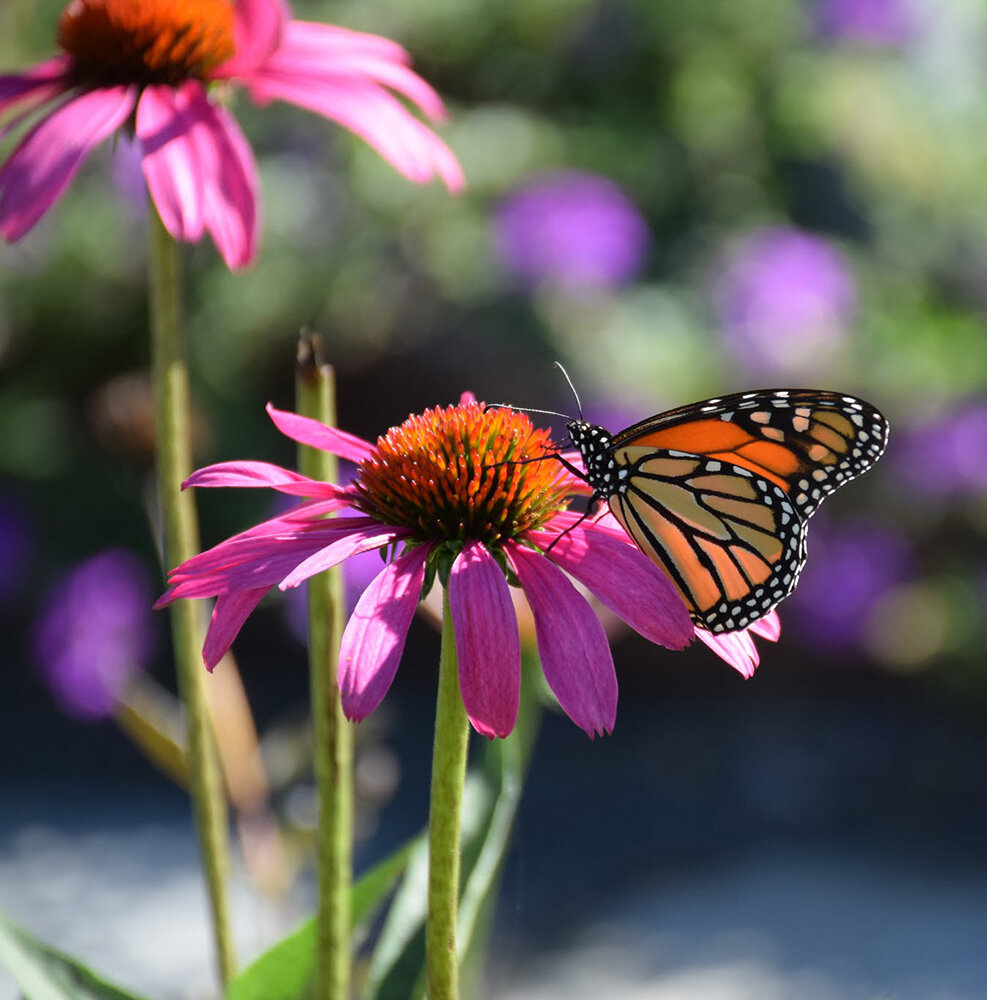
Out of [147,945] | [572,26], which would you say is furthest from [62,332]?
[572,26]

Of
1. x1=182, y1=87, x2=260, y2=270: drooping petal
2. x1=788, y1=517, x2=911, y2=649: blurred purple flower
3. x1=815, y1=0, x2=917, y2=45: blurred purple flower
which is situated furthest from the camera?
x1=815, y1=0, x2=917, y2=45: blurred purple flower

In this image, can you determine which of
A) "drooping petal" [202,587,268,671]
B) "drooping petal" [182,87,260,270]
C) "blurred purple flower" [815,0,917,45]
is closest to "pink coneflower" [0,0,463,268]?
"drooping petal" [182,87,260,270]

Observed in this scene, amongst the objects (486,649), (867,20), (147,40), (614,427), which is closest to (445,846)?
(486,649)

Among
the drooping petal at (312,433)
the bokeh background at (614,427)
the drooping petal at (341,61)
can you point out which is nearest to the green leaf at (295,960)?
the drooping petal at (312,433)

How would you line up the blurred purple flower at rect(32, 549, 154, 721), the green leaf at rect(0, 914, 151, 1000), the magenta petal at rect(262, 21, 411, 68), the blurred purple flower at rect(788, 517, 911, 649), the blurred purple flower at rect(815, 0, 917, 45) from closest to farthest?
the green leaf at rect(0, 914, 151, 1000) → the magenta petal at rect(262, 21, 411, 68) → the blurred purple flower at rect(32, 549, 154, 721) → the blurred purple flower at rect(788, 517, 911, 649) → the blurred purple flower at rect(815, 0, 917, 45)

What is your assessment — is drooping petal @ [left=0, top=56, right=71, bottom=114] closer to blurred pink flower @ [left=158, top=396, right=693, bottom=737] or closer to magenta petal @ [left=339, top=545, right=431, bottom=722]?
blurred pink flower @ [left=158, top=396, right=693, bottom=737]
